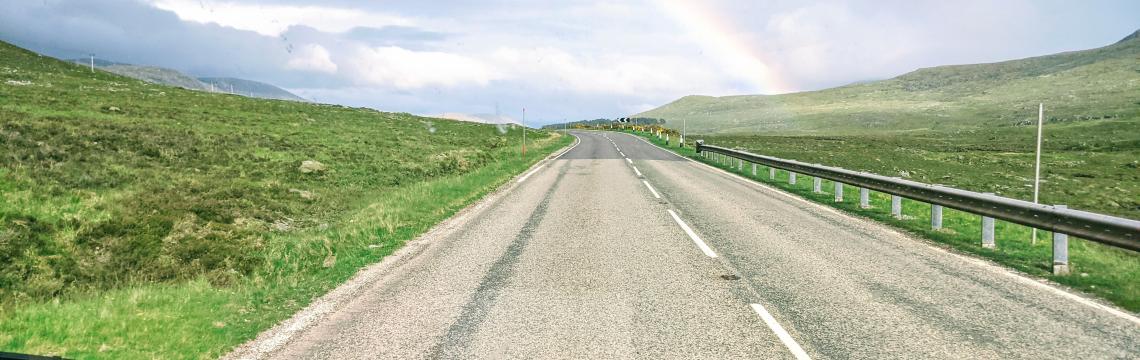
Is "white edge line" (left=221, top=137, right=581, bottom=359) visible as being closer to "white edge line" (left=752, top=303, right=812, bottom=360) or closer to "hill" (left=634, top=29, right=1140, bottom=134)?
"white edge line" (left=752, top=303, right=812, bottom=360)

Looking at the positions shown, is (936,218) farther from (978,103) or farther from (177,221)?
(978,103)

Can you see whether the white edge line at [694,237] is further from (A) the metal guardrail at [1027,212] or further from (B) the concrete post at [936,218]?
(B) the concrete post at [936,218]

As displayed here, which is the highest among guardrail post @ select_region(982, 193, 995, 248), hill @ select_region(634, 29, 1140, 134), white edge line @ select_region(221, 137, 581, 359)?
hill @ select_region(634, 29, 1140, 134)

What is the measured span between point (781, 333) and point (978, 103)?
163 metres

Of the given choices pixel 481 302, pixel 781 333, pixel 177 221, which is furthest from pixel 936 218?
pixel 177 221

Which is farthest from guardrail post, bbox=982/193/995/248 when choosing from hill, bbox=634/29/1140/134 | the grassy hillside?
hill, bbox=634/29/1140/134

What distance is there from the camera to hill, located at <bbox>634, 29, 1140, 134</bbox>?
369 feet

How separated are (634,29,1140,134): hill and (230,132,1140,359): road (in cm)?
11269

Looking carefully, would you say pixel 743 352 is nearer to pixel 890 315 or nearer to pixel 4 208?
pixel 890 315

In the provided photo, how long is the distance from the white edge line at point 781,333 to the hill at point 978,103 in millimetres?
115771

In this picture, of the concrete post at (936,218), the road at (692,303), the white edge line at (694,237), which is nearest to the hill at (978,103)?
the concrete post at (936,218)

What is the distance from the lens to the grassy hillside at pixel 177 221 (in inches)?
221

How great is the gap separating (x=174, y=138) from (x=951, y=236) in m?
25.9

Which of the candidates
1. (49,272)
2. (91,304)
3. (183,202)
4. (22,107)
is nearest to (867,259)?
(91,304)
